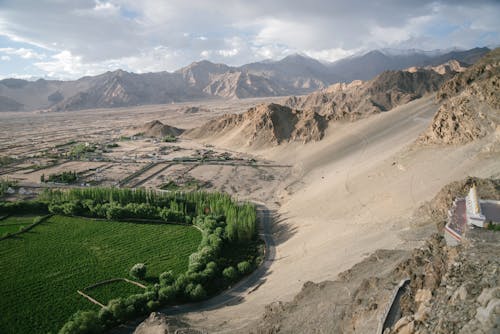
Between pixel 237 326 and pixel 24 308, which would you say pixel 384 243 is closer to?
pixel 237 326

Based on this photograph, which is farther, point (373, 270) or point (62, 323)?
point (62, 323)

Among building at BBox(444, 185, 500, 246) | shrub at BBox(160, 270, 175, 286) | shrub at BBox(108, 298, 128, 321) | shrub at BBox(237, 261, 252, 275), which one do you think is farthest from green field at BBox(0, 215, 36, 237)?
building at BBox(444, 185, 500, 246)

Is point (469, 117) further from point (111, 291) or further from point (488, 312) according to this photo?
point (111, 291)

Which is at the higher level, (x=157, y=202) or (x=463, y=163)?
(x=463, y=163)

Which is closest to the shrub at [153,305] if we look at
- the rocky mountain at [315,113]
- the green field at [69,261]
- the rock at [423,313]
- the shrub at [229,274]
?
the green field at [69,261]

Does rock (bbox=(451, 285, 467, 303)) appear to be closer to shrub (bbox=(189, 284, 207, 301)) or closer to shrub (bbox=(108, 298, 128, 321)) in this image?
shrub (bbox=(189, 284, 207, 301))

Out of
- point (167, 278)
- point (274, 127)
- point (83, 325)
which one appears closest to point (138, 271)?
point (167, 278)

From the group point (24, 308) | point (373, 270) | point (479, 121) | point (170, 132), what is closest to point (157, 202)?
point (24, 308)

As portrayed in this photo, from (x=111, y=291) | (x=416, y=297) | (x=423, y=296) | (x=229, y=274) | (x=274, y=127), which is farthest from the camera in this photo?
(x=274, y=127)
